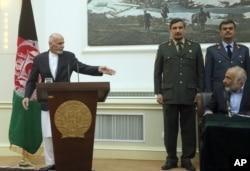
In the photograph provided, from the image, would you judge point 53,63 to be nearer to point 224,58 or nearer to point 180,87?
point 180,87

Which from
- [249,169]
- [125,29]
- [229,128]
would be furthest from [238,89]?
[125,29]

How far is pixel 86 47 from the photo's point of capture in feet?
19.4

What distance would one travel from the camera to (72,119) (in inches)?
162

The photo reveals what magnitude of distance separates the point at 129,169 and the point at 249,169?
6.99 ft

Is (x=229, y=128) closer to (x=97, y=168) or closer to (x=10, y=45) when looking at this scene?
(x=97, y=168)

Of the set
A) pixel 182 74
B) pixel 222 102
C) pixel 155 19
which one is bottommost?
pixel 222 102

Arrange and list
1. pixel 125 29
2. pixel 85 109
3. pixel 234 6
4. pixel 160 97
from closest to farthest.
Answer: pixel 85 109
pixel 160 97
pixel 234 6
pixel 125 29

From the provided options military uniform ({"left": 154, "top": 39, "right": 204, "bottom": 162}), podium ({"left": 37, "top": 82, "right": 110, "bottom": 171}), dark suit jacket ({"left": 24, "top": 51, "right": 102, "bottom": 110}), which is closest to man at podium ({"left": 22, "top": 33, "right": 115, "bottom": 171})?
dark suit jacket ({"left": 24, "top": 51, "right": 102, "bottom": 110})

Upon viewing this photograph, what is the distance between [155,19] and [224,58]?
1396 mm

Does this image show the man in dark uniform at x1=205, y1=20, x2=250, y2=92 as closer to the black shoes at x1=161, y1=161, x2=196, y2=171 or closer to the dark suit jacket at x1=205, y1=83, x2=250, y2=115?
the dark suit jacket at x1=205, y1=83, x2=250, y2=115

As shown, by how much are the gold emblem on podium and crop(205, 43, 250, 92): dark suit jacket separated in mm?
1453

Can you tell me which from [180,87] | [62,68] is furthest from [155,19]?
[62,68]

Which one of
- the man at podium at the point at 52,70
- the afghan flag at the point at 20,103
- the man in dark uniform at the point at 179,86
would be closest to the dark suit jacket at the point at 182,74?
the man in dark uniform at the point at 179,86

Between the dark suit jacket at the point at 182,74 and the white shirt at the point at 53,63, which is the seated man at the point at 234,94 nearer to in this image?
the dark suit jacket at the point at 182,74
